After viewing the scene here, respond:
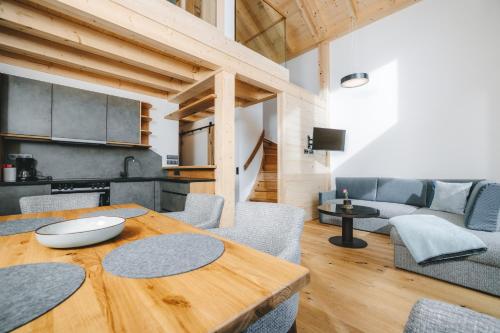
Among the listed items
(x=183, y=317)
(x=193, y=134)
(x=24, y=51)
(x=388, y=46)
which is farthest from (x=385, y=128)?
(x=24, y=51)

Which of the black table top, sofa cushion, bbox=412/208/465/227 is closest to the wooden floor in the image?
Result: the black table top

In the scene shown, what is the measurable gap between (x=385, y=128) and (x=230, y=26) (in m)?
3.51

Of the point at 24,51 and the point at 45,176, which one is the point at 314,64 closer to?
the point at 24,51

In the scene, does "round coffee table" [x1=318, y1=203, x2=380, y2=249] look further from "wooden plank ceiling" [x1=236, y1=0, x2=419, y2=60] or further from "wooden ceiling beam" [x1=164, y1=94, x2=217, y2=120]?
"wooden plank ceiling" [x1=236, y1=0, x2=419, y2=60]

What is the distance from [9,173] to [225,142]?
9.09ft

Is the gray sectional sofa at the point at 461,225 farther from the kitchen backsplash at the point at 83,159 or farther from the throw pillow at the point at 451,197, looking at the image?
the kitchen backsplash at the point at 83,159

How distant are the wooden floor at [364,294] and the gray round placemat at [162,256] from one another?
113cm

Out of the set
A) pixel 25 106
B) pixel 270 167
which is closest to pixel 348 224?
pixel 270 167

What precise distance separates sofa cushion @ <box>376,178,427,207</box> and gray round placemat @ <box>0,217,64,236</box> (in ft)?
15.1

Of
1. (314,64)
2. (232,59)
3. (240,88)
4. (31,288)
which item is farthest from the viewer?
(314,64)

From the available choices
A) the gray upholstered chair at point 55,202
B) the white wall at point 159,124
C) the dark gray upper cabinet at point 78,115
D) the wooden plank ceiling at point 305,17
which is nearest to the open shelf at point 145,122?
the white wall at point 159,124

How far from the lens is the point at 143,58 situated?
3.04 metres

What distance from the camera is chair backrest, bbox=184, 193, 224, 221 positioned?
1.69 m

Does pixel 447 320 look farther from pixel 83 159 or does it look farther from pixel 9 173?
pixel 83 159
